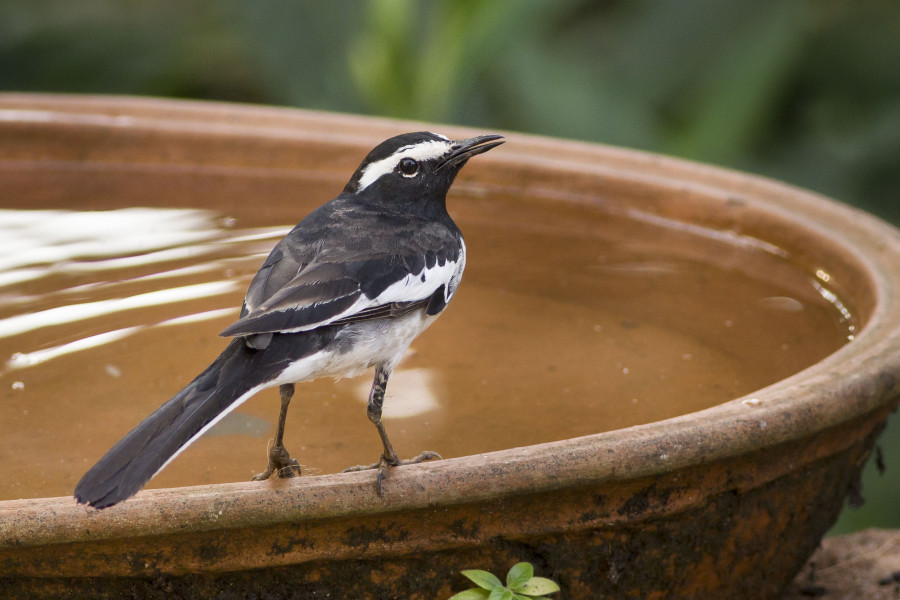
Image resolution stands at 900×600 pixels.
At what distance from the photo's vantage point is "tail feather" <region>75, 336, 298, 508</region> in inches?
65.1

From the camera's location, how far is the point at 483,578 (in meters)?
1.93

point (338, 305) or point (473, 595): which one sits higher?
point (338, 305)

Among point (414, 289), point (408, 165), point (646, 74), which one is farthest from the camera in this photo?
point (646, 74)

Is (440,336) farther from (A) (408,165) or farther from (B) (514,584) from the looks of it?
(B) (514,584)

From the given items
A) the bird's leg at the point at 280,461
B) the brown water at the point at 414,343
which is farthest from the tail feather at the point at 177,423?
the brown water at the point at 414,343

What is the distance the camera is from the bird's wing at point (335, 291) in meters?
1.95

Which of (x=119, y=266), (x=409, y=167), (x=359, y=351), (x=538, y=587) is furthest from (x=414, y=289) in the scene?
(x=119, y=266)

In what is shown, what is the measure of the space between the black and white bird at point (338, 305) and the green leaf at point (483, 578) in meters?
0.25

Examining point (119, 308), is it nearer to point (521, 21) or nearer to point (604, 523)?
point (604, 523)

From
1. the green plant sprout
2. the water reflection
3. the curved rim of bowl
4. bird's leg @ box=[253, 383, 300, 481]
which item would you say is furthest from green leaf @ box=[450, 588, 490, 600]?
the water reflection

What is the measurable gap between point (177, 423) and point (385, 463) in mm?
350

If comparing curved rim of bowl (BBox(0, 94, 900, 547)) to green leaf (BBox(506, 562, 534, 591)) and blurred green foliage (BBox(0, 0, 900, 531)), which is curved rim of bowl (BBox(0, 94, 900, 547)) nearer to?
green leaf (BBox(506, 562, 534, 591))

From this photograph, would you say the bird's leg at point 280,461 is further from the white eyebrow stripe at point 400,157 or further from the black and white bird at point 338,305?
the white eyebrow stripe at point 400,157

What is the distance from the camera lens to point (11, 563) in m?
1.79
